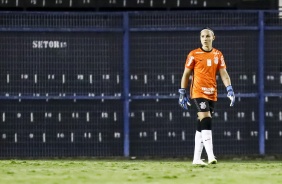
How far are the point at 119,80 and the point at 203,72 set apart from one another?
615 centimetres

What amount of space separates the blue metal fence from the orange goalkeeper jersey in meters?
5.66

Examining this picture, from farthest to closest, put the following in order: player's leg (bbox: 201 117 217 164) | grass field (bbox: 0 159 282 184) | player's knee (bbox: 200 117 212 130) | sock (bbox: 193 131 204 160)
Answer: sock (bbox: 193 131 204 160)
player's knee (bbox: 200 117 212 130)
player's leg (bbox: 201 117 217 164)
grass field (bbox: 0 159 282 184)

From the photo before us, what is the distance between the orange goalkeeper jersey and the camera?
14.9 meters

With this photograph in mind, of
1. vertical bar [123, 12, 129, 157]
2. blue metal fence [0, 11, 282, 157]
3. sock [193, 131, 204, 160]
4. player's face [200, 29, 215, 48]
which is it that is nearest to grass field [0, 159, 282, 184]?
sock [193, 131, 204, 160]

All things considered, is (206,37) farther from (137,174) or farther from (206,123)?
(137,174)

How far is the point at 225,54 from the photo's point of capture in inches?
816

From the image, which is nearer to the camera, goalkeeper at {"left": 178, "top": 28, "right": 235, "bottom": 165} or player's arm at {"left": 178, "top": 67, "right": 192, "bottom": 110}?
goalkeeper at {"left": 178, "top": 28, "right": 235, "bottom": 165}

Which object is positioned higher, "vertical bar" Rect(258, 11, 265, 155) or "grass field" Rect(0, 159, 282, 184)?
"vertical bar" Rect(258, 11, 265, 155)

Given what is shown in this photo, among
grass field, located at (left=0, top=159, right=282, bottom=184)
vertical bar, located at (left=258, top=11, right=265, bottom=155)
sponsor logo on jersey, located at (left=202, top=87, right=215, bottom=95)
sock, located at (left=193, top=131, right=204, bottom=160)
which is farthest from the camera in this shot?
vertical bar, located at (left=258, top=11, right=265, bottom=155)

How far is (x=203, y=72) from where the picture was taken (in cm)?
1498

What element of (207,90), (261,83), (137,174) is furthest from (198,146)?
(261,83)

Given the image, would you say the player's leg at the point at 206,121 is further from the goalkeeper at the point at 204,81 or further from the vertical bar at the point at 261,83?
the vertical bar at the point at 261,83

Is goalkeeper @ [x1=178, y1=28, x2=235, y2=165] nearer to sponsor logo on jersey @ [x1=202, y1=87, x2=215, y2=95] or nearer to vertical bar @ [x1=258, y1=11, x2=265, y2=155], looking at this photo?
sponsor logo on jersey @ [x1=202, y1=87, x2=215, y2=95]

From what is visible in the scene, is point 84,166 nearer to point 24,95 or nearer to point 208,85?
point 208,85
